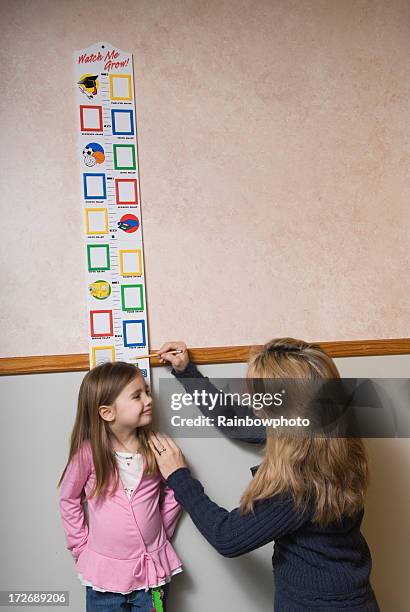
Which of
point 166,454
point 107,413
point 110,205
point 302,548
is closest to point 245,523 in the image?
point 302,548

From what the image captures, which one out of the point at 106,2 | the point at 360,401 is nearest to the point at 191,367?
the point at 360,401

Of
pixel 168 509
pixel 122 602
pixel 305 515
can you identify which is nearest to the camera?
pixel 305 515

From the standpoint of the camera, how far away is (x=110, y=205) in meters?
1.50

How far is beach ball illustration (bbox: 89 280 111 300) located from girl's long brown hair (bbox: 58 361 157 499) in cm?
18

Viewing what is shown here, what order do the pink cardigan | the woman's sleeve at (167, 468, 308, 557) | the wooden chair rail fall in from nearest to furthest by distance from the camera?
the woman's sleeve at (167, 468, 308, 557) → the pink cardigan → the wooden chair rail

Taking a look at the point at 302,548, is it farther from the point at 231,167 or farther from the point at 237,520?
the point at 231,167

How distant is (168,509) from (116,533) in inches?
6.2

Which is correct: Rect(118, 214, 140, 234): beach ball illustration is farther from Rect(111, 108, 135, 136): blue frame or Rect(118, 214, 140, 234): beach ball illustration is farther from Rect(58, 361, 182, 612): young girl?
Rect(58, 361, 182, 612): young girl

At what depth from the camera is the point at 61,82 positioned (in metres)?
1.49

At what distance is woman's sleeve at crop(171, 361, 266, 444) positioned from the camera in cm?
150

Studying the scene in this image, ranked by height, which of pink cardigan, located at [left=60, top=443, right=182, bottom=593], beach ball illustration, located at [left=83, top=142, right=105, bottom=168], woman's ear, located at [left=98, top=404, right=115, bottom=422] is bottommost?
pink cardigan, located at [left=60, top=443, right=182, bottom=593]

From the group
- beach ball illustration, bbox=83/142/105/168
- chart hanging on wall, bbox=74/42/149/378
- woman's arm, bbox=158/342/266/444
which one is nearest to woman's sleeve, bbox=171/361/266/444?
woman's arm, bbox=158/342/266/444

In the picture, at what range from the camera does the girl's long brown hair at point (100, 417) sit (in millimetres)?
1375

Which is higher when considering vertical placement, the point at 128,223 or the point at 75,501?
the point at 128,223
